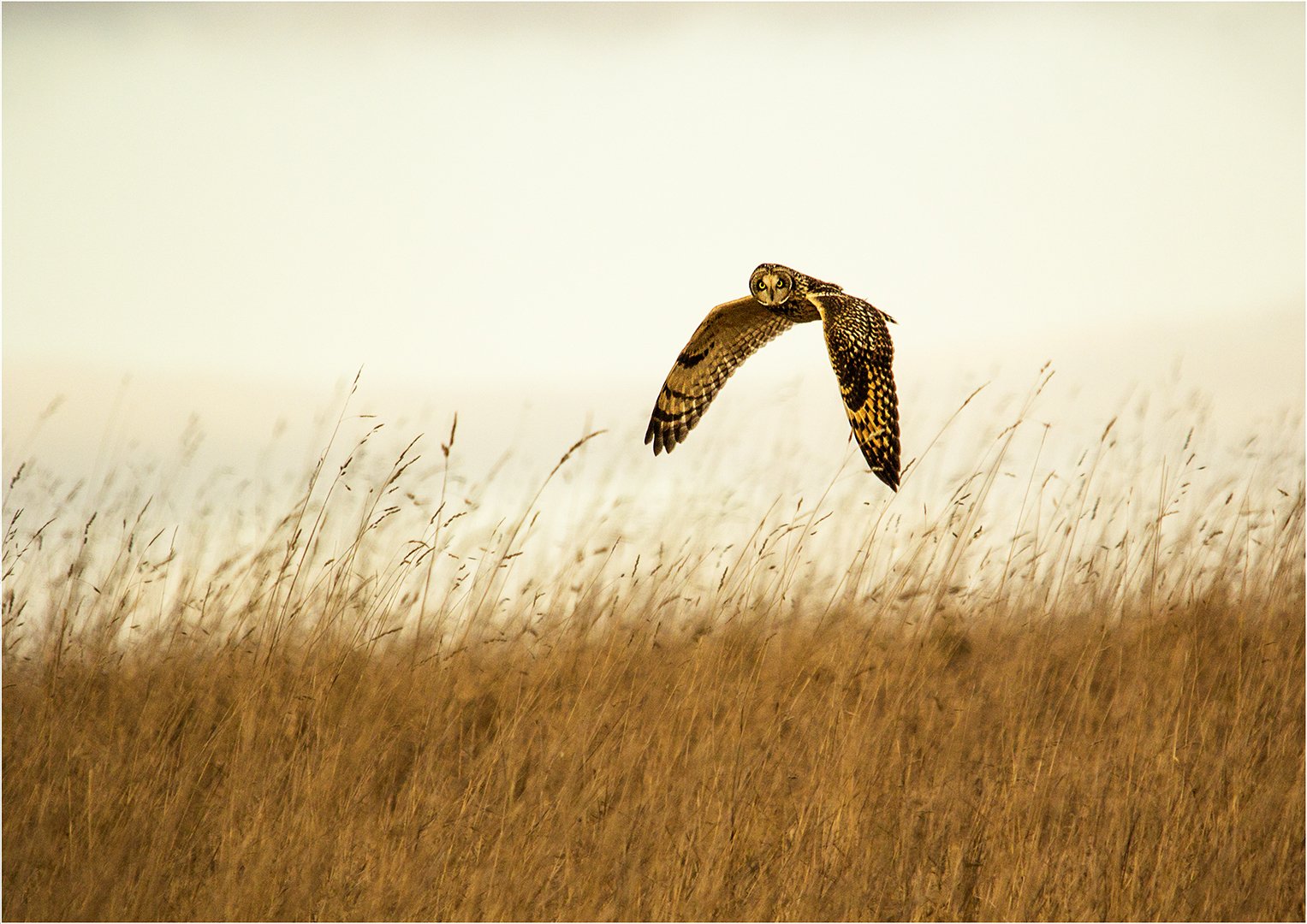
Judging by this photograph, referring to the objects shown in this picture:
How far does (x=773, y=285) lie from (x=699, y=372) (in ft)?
1.82

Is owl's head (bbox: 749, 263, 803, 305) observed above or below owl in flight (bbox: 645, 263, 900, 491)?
above

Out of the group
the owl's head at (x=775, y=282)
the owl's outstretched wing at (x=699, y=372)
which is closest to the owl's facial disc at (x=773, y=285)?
the owl's head at (x=775, y=282)

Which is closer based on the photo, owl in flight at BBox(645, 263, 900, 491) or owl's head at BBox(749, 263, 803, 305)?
owl in flight at BBox(645, 263, 900, 491)

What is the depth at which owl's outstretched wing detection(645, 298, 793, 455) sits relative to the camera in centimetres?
436

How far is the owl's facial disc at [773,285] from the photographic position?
4043 millimetres

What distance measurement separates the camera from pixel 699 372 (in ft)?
14.5

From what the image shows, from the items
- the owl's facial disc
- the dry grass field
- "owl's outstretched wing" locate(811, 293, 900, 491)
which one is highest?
the owl's facial disc

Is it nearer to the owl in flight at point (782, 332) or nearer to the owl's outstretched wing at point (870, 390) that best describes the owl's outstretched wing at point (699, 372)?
the owl in flight at point (782, 332)

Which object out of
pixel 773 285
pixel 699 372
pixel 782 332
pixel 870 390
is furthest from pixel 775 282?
pixel 870 390

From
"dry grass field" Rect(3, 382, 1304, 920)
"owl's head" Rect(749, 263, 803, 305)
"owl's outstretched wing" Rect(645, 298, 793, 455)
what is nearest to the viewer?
"dry grass field" Rect(3, 382, 1304, 920)

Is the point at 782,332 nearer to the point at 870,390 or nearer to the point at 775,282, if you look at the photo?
the point at 775,282

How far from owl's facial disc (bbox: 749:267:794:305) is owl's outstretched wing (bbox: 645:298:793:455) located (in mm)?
249

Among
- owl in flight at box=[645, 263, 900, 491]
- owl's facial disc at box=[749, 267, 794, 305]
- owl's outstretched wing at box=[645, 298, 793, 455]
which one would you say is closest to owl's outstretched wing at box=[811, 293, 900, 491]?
owl in flight at box=[645, 263, 900, 491]

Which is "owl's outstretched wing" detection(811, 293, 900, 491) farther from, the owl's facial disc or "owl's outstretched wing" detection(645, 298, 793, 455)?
"owl's outstretched wing" detection(645, 298, 793, 455)
